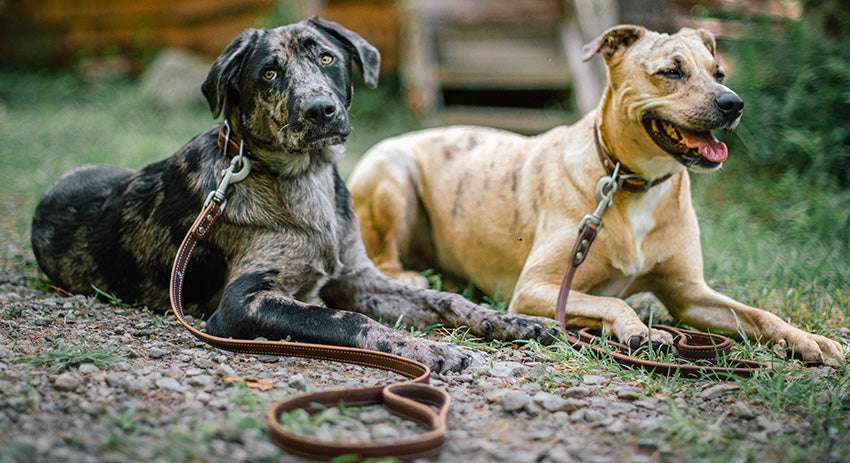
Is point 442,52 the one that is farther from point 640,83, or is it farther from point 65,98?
point 65,98

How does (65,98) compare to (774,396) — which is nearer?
(774,396)

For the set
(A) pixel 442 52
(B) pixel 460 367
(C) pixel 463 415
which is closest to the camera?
(C) pixel 463 415

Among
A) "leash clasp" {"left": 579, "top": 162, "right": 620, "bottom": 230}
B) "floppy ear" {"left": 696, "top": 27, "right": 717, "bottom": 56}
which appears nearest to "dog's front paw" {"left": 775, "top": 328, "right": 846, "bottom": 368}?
"leash clasp" {"left": 579, "top": 162, "right": 620, "bottom": 230}

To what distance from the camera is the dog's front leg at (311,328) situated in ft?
8.50

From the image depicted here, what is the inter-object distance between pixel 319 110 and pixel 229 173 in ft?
1.68

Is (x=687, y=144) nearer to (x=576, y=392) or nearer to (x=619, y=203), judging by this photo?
(x=619, y=203)

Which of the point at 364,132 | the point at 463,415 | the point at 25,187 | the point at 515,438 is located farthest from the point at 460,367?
the point at 364,132

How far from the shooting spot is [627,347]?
276 centimetres

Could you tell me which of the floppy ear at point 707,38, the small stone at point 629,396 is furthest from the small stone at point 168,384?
the floppy ear at point 707,38

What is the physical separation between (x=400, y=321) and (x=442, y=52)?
18.9 feet

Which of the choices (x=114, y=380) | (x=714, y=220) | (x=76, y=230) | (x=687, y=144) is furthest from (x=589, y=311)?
(x=714, y=220)

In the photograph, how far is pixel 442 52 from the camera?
825cm

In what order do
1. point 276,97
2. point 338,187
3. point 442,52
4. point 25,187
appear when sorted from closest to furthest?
point 276,97 → point 338,187 → point 25,187 → point 442,52

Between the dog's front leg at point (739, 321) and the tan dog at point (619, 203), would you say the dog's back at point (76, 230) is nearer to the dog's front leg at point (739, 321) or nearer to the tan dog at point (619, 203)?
the tan dog at point (619, 203)
